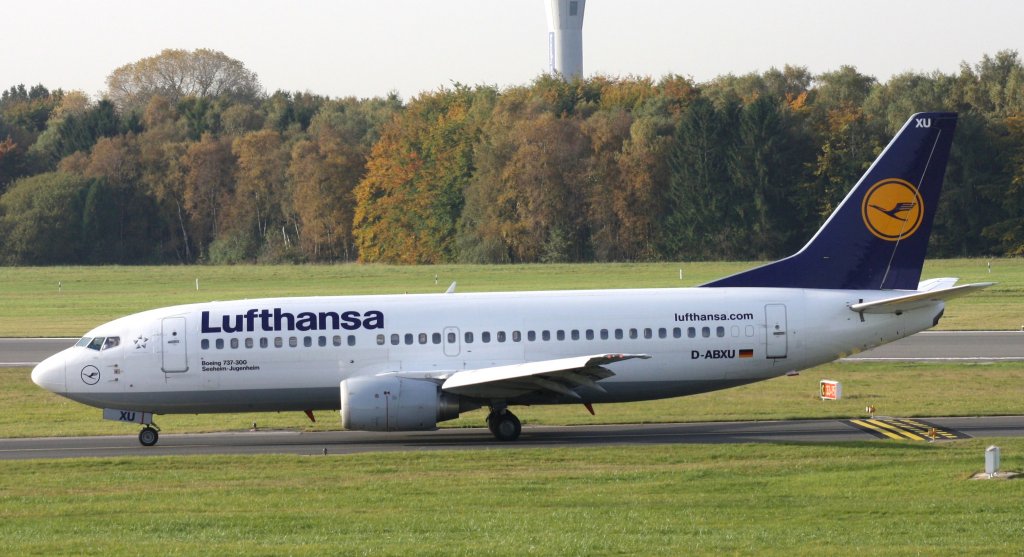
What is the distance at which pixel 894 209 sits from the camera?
2906 centimetres

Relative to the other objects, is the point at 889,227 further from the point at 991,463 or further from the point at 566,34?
the point at 566,34

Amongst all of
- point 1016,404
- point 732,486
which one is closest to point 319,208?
point 1016,404

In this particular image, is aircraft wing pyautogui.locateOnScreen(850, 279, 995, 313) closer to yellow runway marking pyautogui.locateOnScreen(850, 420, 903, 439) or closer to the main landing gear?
yellow runway marking pyautogui.locateOnScreen(850, 420, 903, 439)

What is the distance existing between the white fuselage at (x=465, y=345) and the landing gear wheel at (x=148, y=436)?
511 mm

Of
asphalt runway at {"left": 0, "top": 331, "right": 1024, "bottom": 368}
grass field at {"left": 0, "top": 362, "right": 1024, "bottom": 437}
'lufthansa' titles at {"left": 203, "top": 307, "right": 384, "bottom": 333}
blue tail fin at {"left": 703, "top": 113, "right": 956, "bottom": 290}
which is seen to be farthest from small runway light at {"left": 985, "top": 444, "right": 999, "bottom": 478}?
asphalt runway at {"left": 0, "top": 331, "right": 1024, "bottom": 368}

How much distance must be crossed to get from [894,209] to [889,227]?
0.42 metres

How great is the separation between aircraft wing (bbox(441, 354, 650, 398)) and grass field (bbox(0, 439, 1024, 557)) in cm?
164

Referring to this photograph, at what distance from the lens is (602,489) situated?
68.9 feet

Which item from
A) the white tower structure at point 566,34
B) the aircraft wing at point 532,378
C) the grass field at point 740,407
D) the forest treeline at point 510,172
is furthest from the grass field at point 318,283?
the white tower structure at point 566,34

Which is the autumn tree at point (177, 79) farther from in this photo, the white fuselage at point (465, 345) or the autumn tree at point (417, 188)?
the white fuselage at point (465, 345)

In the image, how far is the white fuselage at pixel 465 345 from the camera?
28016 mm

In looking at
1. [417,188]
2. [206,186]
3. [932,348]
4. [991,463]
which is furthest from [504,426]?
[206,186]

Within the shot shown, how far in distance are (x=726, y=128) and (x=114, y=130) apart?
61.9 metres

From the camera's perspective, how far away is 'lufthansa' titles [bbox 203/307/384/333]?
28.2m
